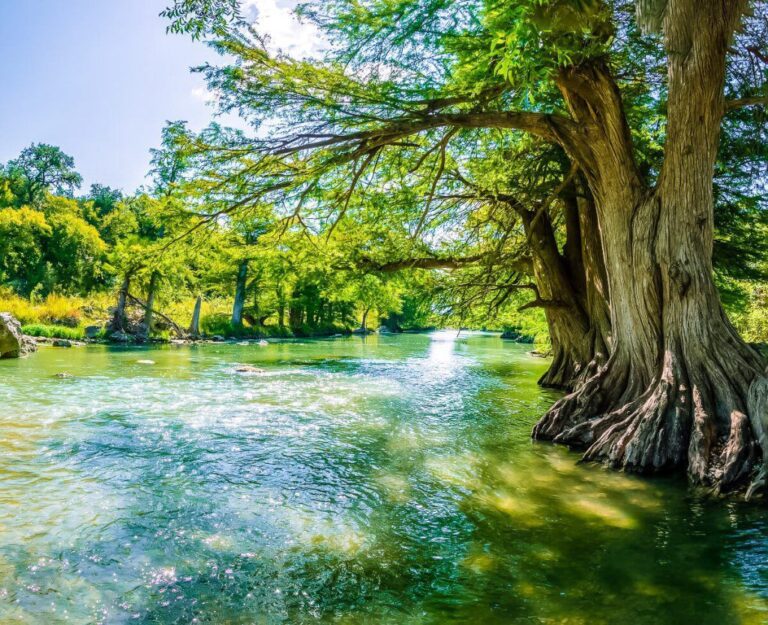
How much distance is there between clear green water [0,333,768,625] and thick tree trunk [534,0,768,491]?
59cm

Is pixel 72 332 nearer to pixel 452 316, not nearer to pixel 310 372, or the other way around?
pixel 310 372

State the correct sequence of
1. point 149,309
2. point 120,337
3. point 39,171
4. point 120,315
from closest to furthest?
1. point 120,337
2. point 120,315
3. point 149,309
4. point 39,171

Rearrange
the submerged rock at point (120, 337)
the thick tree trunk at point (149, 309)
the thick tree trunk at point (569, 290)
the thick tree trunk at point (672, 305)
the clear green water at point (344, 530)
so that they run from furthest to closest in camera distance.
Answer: the thick tree trunk at point (149, 309) → the submerged rock at point (120, 337) → the thick tree trunk at point (569, 290) → the thick tree trunk at point (672, 305) → the clear green water at point (344, 530)

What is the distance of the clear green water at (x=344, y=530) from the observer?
311cm

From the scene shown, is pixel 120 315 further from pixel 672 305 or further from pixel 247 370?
pixel 672 305

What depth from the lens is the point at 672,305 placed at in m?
6.84

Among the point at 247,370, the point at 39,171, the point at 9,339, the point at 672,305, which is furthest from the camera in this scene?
the point at 39,171

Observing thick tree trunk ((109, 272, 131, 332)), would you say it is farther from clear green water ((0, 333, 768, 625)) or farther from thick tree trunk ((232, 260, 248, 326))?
clear green water ((0, 333, 768, 625))

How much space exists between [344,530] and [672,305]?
18.1ft

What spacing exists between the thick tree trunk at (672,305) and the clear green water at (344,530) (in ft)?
1.92

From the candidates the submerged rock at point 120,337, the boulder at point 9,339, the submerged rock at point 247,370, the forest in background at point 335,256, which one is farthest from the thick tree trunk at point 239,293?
the submerged rock at point 247,370

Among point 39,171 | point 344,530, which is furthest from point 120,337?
point 39,171

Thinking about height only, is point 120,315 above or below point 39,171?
below

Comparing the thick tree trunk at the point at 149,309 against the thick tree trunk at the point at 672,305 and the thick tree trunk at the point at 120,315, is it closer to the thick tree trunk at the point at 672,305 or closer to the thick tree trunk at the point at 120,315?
the thick tree trunk at the point at 120,315
